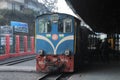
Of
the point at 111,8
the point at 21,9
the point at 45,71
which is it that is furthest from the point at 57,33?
the point at 21,9

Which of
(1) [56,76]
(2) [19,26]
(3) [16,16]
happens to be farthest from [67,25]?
(3) [16,16]

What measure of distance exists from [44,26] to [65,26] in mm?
1148

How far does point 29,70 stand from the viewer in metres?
18.2

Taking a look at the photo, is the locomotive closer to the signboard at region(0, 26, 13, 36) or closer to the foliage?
the signboard at region(0, 26, 13, 36)

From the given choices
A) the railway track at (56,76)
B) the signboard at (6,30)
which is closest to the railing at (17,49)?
the signboard at (6,30)

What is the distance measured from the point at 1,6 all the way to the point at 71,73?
4399cm

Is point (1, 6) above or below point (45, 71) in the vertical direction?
above

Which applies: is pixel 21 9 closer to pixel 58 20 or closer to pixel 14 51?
pixel 14 51

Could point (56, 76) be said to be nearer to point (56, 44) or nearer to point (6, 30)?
point (56, 44)

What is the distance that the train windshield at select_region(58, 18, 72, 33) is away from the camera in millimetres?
16981

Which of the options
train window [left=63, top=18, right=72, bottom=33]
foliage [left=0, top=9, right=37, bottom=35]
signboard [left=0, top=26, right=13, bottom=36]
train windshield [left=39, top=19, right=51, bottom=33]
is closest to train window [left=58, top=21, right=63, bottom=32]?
train window [left=63, top=18, right=72, bottom=33]

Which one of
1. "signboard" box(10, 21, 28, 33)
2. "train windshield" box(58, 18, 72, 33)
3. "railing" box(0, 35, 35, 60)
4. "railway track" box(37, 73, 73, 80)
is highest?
"signboard" box(10, 21, 28, 33)

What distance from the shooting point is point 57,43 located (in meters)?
16.9

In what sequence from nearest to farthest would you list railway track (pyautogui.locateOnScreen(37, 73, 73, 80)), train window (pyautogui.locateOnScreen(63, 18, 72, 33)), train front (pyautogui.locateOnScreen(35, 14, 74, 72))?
1. railway track (pyautogui.locateOnScreen(37, 73, 73, 80))
2. train front (pyautogui.locateOnScreen(35, 14, 74, 72))
3. train window (pyautogui.locateOnScreen(63, 18, 72, 33))
